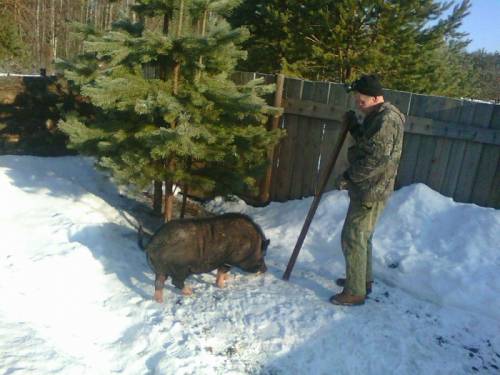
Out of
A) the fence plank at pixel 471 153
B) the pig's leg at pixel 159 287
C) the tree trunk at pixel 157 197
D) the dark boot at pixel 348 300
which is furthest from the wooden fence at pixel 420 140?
the pig's leg at pixel 159 287

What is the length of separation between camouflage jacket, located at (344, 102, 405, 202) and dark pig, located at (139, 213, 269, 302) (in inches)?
51.8

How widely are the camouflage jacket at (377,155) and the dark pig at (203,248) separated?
1.31 m

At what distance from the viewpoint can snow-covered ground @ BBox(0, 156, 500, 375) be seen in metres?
3.47

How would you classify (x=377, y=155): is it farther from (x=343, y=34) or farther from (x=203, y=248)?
(x=343, y=34)

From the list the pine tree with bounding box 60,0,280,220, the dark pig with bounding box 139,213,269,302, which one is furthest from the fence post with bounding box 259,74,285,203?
the dark pig with bounding box 139,213,269,302

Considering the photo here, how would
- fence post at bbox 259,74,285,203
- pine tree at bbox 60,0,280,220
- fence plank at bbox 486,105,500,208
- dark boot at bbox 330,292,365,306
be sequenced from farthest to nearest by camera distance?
fence post at bbox 259,74,285,203 → fence plank at bbox 486,105,500,208 → pine tree at bbox 60,0,280,220 → dark boot at bbox 330,292,365,306

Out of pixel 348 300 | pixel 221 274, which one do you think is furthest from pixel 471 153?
pixel 221 274

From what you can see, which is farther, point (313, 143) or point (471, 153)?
point (313, 143)

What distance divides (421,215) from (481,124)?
140 centimetres

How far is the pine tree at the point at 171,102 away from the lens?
4895 millimetres

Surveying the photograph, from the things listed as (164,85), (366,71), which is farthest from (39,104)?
(366,71)

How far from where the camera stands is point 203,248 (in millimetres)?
4375

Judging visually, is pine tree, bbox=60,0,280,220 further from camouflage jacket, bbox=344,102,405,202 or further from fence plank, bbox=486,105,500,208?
fence plank, bbox=486,105,500,208

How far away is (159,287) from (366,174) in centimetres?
237
